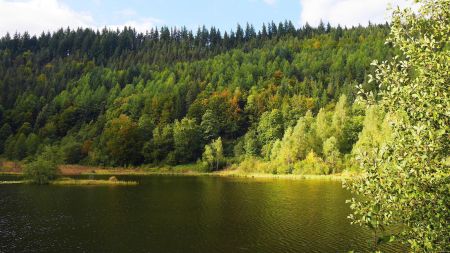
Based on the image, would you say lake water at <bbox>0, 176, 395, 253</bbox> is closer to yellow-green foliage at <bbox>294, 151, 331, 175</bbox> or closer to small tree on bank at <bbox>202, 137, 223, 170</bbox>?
yellow-green foliage at <bbox>294, 151, 331, 175</bbox>

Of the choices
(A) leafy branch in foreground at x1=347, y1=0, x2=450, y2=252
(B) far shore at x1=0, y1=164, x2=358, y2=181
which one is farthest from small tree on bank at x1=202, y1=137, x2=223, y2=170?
(A) leafy branch in foreground at x1=347, y1=0, x2=450, y2=252

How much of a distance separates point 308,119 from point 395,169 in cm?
14732

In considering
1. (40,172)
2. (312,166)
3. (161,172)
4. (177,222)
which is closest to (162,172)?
(161,172)

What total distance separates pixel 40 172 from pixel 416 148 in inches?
4253

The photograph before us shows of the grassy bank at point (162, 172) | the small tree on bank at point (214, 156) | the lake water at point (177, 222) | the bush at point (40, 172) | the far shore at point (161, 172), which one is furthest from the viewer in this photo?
the small tree on bank at point (214, 156)

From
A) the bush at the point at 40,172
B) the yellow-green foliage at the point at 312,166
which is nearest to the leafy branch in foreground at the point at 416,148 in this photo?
the bush at the point at 40,172

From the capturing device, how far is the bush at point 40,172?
106m

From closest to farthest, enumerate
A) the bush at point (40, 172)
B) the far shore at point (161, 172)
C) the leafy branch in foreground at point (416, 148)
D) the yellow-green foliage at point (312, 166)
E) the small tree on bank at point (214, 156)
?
the leafy branch in foreground at point (416, 148) → the bush at point (40, 172) → the yellow-green foliage at point (312, 166) → the far shore at point (161, 172) → the small tree on bank at point (214, 156)

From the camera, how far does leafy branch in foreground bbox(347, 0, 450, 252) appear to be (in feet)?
45.3

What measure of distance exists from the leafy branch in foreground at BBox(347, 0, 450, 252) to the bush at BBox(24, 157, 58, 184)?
345ft

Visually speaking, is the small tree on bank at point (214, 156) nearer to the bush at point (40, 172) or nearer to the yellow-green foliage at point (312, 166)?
the yellow-green foliage at point (312, 166)

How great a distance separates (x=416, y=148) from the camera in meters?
14.1

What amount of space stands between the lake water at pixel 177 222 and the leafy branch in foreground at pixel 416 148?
1098 inches

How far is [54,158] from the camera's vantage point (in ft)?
368
